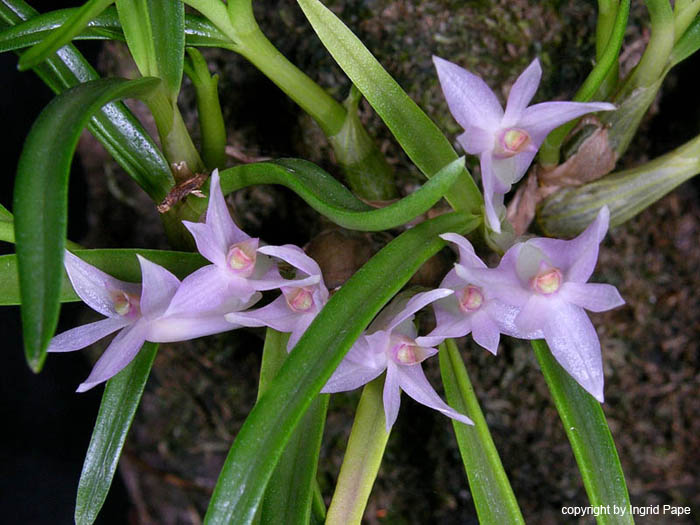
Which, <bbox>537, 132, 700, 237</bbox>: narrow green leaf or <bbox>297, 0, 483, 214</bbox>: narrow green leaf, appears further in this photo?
<bbox>537, 132, 700, 237</bbox>: narrow green leaf

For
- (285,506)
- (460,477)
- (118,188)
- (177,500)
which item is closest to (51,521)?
(177,500)

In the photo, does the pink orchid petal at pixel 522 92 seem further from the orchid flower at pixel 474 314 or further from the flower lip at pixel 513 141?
the orchid flower at pixel 474 314

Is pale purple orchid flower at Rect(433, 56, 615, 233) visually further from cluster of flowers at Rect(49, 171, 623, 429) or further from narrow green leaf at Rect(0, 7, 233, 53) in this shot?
narrow green leaf at Rect(0, 7, 233, 53)

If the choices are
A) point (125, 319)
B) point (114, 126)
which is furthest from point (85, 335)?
point (114, 126)

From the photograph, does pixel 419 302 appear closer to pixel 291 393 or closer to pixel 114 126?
pixel 291 393

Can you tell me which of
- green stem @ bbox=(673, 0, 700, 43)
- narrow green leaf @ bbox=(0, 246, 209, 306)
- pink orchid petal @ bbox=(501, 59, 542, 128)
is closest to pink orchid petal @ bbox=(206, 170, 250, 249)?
narrow green leaf @ bbox=(0, 246, 209, 306)

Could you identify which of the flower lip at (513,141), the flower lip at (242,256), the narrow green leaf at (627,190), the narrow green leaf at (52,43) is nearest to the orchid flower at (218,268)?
the flower lip at (242,256)
